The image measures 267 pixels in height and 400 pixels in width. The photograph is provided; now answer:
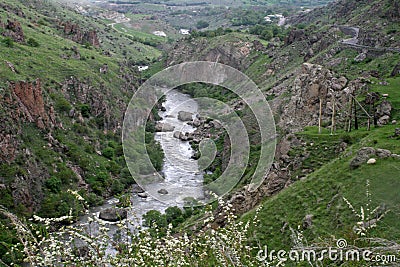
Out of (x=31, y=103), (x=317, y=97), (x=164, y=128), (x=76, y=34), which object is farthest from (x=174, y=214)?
(x=76, y=34)

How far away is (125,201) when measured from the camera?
438 inches

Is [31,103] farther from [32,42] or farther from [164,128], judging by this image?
[164,128]

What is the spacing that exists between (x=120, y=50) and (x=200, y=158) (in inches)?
3511

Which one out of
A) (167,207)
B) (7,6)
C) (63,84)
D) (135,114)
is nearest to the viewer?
(167,207)

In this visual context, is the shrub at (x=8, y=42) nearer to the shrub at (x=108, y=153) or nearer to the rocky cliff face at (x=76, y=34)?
the shrub at (x=108, y=153)

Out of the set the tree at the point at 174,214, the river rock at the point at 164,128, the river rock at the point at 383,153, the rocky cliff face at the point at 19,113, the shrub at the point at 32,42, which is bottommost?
the river rock at the point at 164,128

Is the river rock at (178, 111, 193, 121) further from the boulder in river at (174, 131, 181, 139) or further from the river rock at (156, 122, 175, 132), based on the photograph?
the boulder in river at (174, 131, 181, 139)

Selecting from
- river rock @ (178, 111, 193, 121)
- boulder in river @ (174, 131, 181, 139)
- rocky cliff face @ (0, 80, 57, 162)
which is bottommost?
boulder in river @ (174, 131, 181, 139)

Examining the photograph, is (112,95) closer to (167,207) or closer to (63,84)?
(63,84)

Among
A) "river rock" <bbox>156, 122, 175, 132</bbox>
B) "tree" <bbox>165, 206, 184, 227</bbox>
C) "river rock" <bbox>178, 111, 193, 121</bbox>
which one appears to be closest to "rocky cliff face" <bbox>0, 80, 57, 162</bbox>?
"tree" <bbox>165, 206, 184, 227</bbox>

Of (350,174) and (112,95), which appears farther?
(112,95)

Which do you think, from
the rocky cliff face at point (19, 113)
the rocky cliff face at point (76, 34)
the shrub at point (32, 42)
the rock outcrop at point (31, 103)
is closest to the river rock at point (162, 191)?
the rocky cliff face at point (19, 113)

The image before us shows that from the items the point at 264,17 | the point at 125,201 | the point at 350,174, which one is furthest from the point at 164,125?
the point at 264,17

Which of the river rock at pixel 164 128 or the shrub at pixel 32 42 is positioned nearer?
the shrub at pixel 32 42
